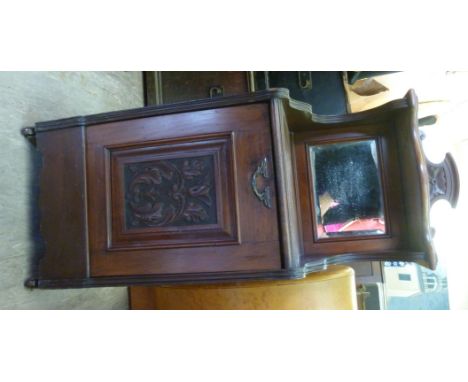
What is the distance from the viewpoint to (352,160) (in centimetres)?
90

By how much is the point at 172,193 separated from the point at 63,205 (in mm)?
275

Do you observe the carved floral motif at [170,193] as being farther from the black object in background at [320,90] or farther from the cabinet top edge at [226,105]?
the black object in background at [320,90]

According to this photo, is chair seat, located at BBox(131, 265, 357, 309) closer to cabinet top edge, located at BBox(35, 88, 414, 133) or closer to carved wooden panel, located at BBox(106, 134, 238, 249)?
carved wooden panel, located at BBox(106, 134, 238, 249)

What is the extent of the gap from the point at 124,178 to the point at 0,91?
397 mm

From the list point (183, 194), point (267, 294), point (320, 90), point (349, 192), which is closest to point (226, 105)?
point (183, 194)

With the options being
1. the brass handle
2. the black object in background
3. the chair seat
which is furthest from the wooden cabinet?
the black object in background

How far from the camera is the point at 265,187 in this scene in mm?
772

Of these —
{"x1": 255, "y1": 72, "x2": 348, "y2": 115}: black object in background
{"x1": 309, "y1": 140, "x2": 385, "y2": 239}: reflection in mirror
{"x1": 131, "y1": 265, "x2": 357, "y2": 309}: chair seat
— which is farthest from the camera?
{"x1": 255, "y1": 72, "x2": 348, "y2": 115}: black object in background

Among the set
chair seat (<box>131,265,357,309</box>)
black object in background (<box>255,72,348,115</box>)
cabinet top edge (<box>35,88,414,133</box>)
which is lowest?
chair seat (<box>131,265,357,309</box>)

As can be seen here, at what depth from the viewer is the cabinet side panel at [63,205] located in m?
0.86

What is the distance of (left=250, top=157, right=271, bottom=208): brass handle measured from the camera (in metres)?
0.77

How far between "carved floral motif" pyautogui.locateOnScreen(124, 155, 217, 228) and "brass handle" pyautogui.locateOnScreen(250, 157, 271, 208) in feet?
0.31

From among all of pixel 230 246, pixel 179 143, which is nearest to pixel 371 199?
pixel 230 246

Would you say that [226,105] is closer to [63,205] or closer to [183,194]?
[183,194]
